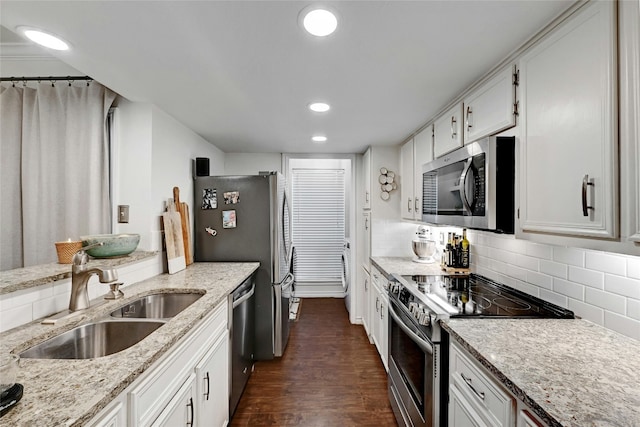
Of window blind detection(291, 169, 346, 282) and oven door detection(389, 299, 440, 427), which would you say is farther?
window blind detection(291, 169, 346, 282)

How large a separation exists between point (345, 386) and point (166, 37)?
261 centimetres

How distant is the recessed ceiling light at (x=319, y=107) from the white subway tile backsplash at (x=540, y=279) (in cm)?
166

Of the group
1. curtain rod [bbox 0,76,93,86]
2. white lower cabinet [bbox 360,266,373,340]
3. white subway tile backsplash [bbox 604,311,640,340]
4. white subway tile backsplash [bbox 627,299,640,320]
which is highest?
curtain rod [bbox 0,76,93,86]

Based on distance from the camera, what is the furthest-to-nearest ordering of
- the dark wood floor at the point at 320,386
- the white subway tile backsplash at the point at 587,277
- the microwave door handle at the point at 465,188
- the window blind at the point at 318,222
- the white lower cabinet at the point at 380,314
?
the window blind at the point at 318,222
the white lower cabinet at the point at 380,314
the dark wood floor at the point at 320,386
the microwave door handle at the point at 465,188
the white subway tile backsplash at the point at 587,277

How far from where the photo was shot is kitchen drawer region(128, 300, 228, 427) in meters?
0.93

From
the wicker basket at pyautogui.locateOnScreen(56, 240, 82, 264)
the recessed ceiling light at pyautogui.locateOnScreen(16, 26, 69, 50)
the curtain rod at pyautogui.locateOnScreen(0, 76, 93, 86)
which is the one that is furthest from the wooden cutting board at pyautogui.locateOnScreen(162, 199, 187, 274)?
the recessed ceiling light at pyautogui.locateOnScreen(16, 26, 69, 50)

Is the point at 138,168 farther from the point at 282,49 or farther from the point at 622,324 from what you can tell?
the point at 622,324

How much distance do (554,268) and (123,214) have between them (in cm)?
268

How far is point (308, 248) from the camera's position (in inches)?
185

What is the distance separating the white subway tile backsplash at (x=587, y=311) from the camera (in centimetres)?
124

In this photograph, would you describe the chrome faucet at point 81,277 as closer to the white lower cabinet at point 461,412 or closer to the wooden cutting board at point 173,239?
the wooden cutting board at point 173,239

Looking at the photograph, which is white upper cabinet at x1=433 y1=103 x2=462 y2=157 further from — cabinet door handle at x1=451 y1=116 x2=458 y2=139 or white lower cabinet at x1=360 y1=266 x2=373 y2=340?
white lower cabinet at x1=360 y1=266 x2=373 y2=340

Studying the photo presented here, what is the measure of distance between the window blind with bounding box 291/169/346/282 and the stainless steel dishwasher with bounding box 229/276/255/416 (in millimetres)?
2076

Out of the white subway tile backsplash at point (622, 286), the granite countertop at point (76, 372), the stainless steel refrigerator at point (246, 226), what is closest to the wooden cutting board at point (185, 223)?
the stainless steel refrigerator at point (246, 226)
